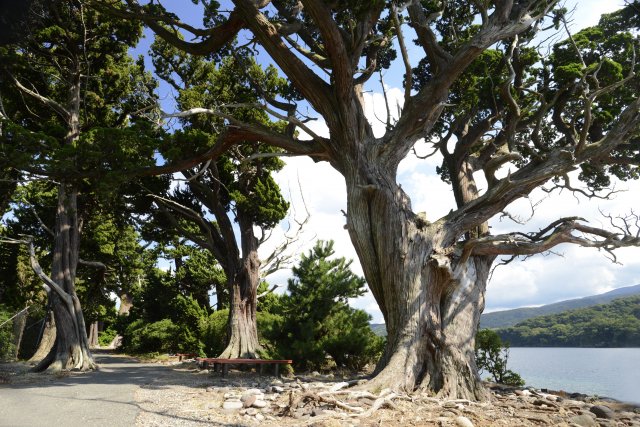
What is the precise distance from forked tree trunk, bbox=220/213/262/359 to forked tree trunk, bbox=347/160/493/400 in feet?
21.3

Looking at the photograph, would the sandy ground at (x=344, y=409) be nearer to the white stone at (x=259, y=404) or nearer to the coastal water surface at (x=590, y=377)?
the white stone at (x=259, y=404)

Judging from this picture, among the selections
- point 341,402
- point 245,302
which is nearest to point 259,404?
point 341,402

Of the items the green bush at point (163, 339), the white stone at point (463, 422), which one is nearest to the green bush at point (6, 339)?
the green bush at point (163, 339)

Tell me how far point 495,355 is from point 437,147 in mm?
4844

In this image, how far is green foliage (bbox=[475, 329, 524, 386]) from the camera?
972 cm

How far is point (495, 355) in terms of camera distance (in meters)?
9.78

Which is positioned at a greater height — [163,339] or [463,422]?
[163,339]

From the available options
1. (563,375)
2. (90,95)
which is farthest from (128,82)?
(563,375)

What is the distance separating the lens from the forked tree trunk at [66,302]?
11.8 metres

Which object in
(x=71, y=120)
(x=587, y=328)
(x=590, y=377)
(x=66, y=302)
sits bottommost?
(x=590, y=377)

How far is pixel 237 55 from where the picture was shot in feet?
35.7

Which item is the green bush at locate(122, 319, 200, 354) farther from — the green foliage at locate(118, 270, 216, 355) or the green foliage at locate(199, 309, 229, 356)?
the green foliage at locate(199, 309, 229, 356)

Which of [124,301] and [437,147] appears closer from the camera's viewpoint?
[437,147]

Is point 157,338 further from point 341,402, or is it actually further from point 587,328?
point 587,328
